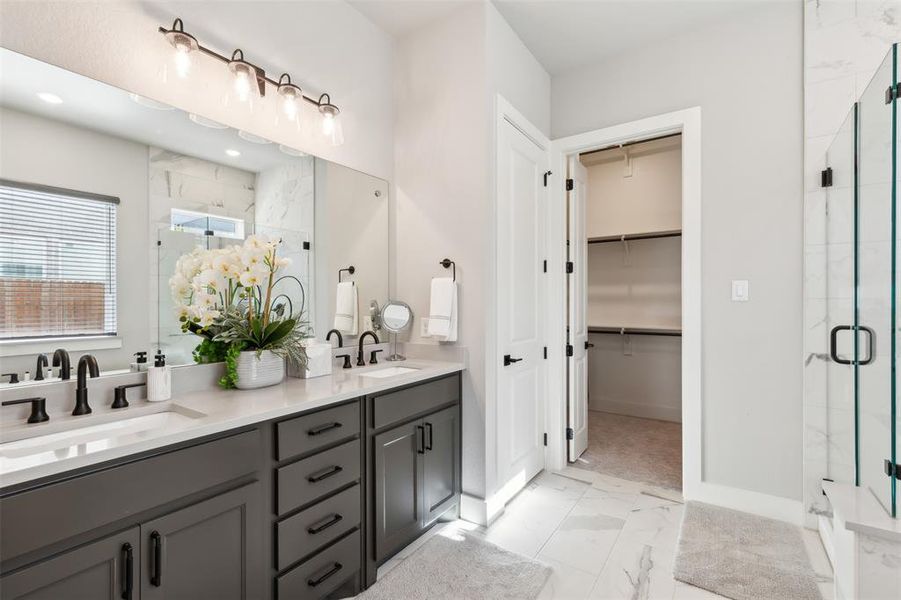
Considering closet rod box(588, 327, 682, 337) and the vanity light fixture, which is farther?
closet rod box(588, 327, 682, 337)

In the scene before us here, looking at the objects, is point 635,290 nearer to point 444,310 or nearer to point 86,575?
point 444,310

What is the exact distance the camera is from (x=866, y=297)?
5.31ft

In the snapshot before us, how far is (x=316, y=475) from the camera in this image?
5.09ft

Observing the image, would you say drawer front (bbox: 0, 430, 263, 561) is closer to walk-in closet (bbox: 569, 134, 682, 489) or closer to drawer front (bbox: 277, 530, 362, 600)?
drawer front (bbox: 277, 530, 362, 600)

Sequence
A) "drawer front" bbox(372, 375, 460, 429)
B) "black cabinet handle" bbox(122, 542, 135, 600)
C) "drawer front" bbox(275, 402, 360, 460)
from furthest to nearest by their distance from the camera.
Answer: "drawer front" bbox(372, 375, 460, 429), "drawer front" bbox(275, 402, 360, 460), "black cabinet handle" bbox(122, 542, 135, 600)

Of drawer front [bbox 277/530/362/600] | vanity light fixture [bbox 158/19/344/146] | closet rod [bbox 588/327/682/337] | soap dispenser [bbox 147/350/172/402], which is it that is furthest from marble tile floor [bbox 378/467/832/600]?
vanity light fixture [bbox 158/19/344/146]

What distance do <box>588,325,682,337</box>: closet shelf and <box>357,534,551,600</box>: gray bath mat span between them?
9.14 ft

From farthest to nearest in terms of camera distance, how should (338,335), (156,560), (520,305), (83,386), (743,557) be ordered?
(520,305), (338,335), (743,557), (83,386), (156,560)

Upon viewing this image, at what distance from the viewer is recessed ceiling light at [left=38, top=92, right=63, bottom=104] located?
4.42 ft

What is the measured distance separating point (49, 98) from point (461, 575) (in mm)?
2344

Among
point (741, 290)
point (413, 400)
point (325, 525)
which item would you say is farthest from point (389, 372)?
point (741, 290)

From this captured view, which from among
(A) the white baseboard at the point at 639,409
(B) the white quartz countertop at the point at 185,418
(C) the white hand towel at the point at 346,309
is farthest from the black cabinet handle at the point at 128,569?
(A) the white baseboard at the point at 639,409

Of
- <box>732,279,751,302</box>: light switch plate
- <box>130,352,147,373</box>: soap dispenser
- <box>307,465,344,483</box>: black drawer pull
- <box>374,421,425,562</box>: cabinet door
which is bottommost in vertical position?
<box>374,421,425,562</box>: cabinet door

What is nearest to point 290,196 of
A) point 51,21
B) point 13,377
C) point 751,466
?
point 51,21
